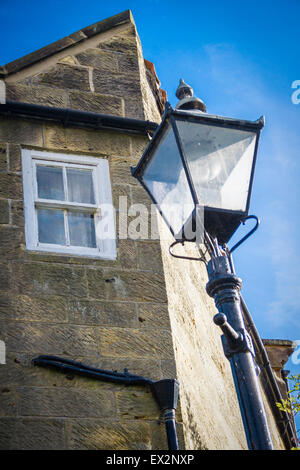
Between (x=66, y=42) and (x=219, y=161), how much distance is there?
3.58 metres

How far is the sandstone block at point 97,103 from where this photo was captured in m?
6.49

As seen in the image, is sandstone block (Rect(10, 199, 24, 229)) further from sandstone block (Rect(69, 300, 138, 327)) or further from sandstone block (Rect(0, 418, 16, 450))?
sandstone block (Rect(0, 418, 16, 450))

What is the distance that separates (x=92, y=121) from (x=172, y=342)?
235 cm

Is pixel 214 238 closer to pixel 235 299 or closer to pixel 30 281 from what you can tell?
pixel 235 299

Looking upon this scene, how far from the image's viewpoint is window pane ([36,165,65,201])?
577cm

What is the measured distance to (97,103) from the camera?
657cm

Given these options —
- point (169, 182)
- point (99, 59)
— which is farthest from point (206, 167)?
point (99, 59)

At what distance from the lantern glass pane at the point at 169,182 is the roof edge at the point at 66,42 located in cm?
287

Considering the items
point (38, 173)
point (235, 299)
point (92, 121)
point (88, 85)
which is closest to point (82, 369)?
point (235, 299)

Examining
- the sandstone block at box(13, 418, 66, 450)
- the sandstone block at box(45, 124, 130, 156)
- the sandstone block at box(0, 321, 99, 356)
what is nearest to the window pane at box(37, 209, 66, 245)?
the sandstone block at box(45, 124, 130, 156)

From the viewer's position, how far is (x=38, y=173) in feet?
19.2

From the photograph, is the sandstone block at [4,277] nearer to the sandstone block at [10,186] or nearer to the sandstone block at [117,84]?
the sandstone block at [10,186]

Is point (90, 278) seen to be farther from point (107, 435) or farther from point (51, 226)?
point (107, 435)

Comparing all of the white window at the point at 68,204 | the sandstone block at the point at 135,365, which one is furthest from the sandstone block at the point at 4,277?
the sandstone block at the point at 135,365
